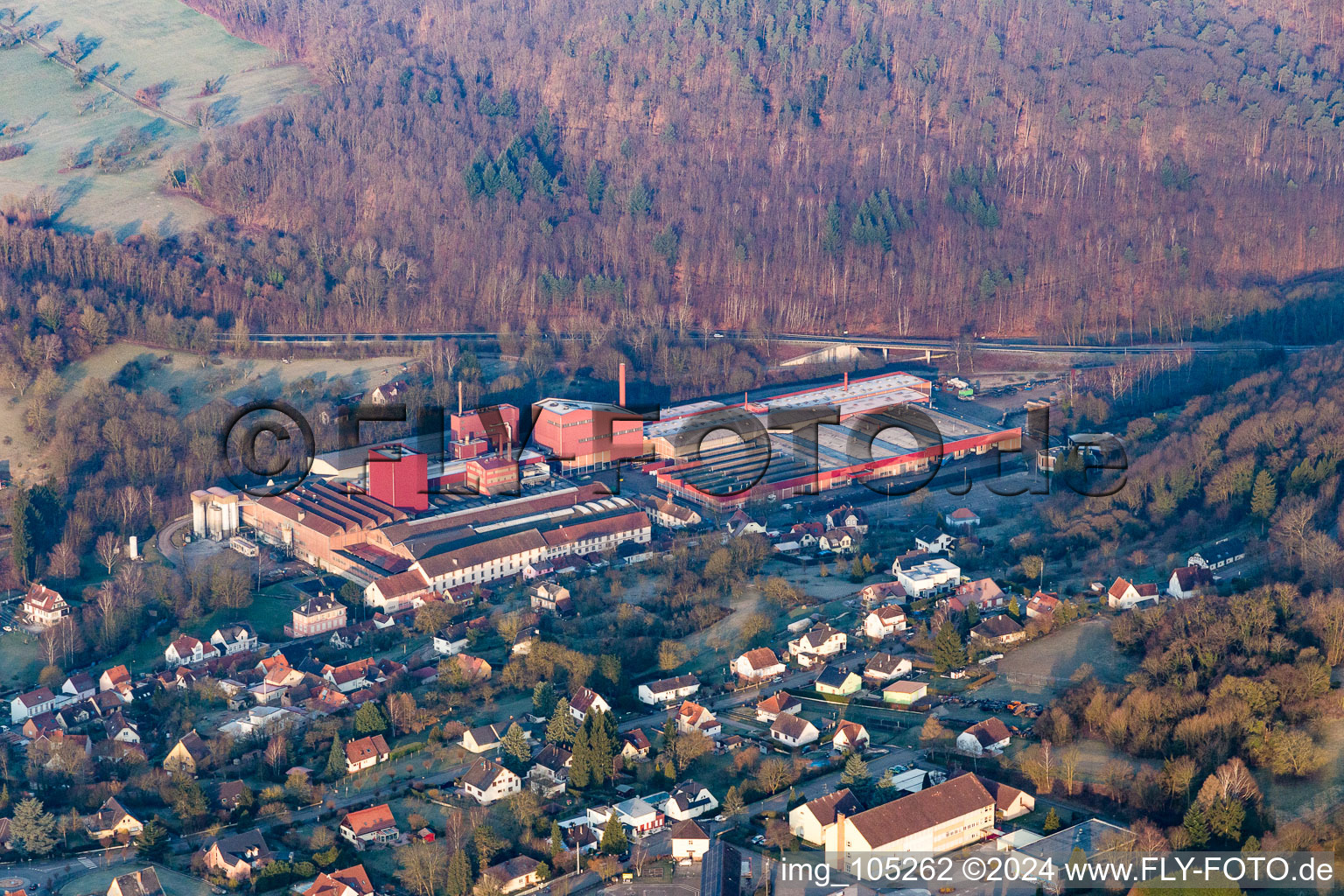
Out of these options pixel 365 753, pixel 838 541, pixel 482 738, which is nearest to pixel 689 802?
pixel 482 738

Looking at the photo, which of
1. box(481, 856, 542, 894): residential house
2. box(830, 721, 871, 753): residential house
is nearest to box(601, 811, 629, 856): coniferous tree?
box(481, 856, 542, 894): residential house

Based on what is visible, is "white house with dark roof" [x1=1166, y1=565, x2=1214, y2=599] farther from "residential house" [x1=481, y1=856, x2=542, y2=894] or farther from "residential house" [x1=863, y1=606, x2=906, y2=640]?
"residential house" [x1=481, y1=856, x2=542, y2=894]

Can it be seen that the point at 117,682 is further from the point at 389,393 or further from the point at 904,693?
the point at 389,393

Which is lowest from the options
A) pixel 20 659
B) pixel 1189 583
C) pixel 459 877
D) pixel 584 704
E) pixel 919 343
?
pixel 20 659

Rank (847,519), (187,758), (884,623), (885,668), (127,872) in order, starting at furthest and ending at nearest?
(847,519) < (884,623) < (885,668) < (187,758) < (127,872)

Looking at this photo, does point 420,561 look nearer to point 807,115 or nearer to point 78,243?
point 78,243

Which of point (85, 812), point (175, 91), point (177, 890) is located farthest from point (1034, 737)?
point (175, 91)

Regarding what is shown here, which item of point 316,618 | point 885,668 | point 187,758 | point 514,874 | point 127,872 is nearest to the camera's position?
point 514,874
